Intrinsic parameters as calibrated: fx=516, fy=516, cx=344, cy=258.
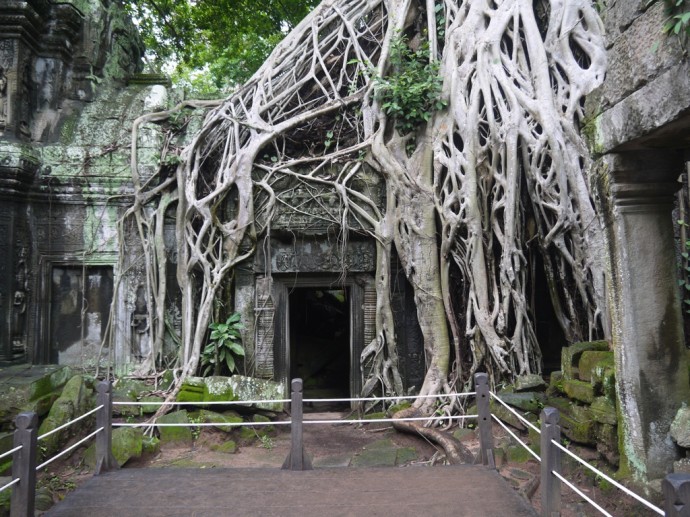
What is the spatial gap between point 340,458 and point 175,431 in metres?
1.56

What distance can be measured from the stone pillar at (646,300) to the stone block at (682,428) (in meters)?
0.07

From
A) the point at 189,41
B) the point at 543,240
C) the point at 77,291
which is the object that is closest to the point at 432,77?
the point at 543,240


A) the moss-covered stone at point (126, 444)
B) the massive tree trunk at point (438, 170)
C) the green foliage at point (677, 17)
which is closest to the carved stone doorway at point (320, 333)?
the massive tree trunk at point (438, 170)

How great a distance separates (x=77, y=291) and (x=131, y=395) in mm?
1803

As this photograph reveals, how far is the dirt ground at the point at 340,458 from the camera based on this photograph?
10.0ft

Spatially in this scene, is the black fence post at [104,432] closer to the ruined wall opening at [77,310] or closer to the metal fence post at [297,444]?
the metal fence post at [297,444]

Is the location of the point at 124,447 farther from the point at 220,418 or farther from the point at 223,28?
the point at 223,28

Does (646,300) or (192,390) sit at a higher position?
(646,300)

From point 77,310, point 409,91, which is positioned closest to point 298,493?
point 409,91

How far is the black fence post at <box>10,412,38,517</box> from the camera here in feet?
8.41

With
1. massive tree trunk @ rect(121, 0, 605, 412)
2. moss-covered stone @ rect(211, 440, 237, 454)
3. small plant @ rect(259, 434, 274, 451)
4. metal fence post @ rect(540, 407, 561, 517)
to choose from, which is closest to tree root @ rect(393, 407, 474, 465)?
massive tree trunk @ rect(121, 0, 605, 412)

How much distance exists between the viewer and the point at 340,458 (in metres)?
4.55

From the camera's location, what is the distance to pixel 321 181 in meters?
5.81

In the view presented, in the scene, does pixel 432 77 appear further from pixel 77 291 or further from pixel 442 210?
pixel 77 291
